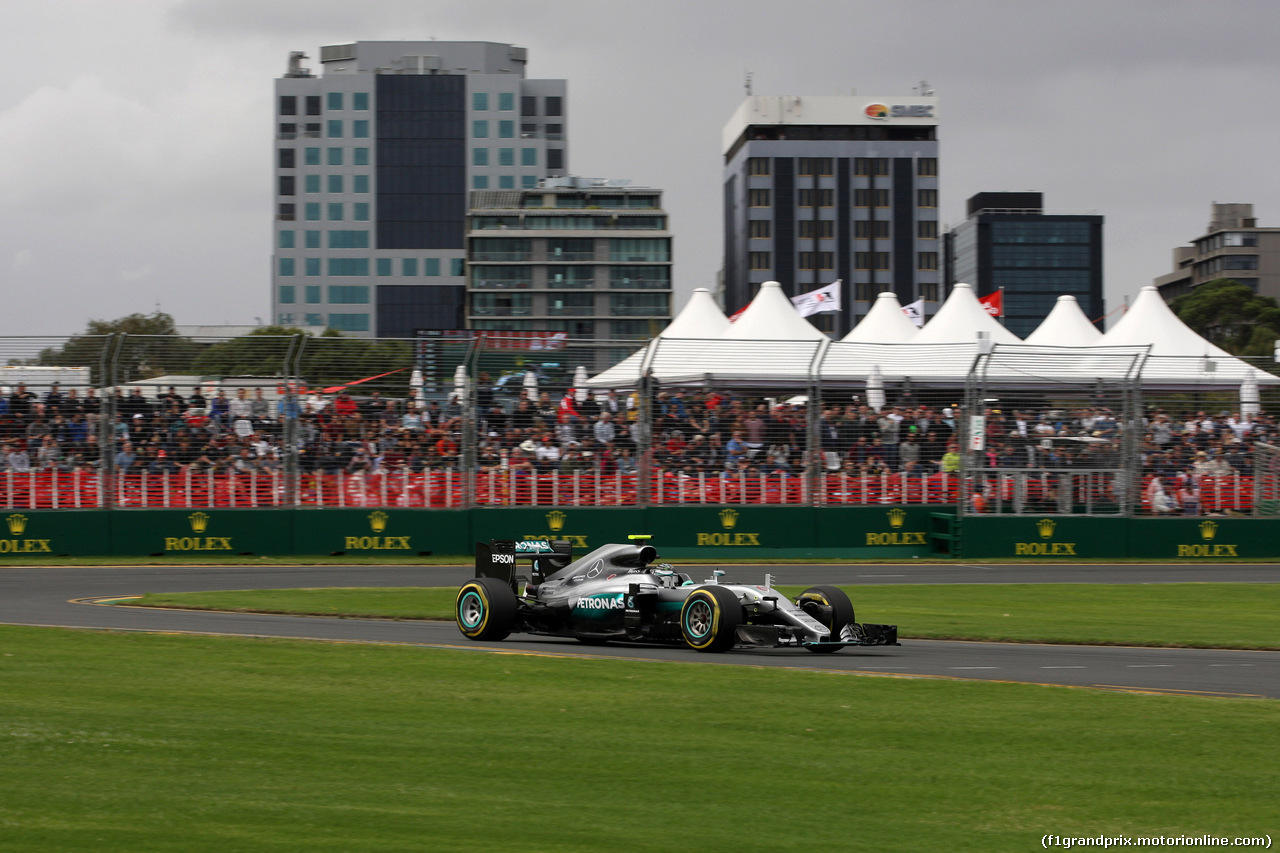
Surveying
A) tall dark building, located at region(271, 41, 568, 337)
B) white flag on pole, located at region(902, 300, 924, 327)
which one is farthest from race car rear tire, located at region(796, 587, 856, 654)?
tall dark building, located at region(271, 41, 568, 337)

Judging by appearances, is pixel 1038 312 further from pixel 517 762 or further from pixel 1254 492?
pixel 517 762

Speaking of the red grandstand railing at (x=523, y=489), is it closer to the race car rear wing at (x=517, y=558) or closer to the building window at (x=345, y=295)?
the race car rear wing at (x=517, y=558)

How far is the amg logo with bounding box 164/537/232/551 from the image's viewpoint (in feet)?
82.0

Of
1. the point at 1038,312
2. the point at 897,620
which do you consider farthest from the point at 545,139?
the point at 897,620

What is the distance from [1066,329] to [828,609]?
32.6m

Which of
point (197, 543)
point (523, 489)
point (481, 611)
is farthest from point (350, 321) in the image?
point (481, 611)

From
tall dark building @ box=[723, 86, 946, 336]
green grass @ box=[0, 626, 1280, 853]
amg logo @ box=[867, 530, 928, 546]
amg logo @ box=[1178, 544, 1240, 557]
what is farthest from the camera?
tall dark building @ box=[723, 86, 946, 336]

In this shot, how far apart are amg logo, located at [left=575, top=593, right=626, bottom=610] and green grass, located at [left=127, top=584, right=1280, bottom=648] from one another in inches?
109

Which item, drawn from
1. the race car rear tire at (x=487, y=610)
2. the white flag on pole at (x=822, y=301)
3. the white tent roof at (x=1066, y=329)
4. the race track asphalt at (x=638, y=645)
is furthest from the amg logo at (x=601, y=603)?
the white tent roof at (x=1066, y=329)

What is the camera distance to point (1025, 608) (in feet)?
57.9

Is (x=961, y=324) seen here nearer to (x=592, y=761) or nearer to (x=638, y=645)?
(x=638, y=645)

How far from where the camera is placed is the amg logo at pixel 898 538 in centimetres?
2691

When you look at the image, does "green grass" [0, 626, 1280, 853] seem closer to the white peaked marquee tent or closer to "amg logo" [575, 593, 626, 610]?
"amg logo" [575, 593, 626, 610]

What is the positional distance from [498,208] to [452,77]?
18.9 m
